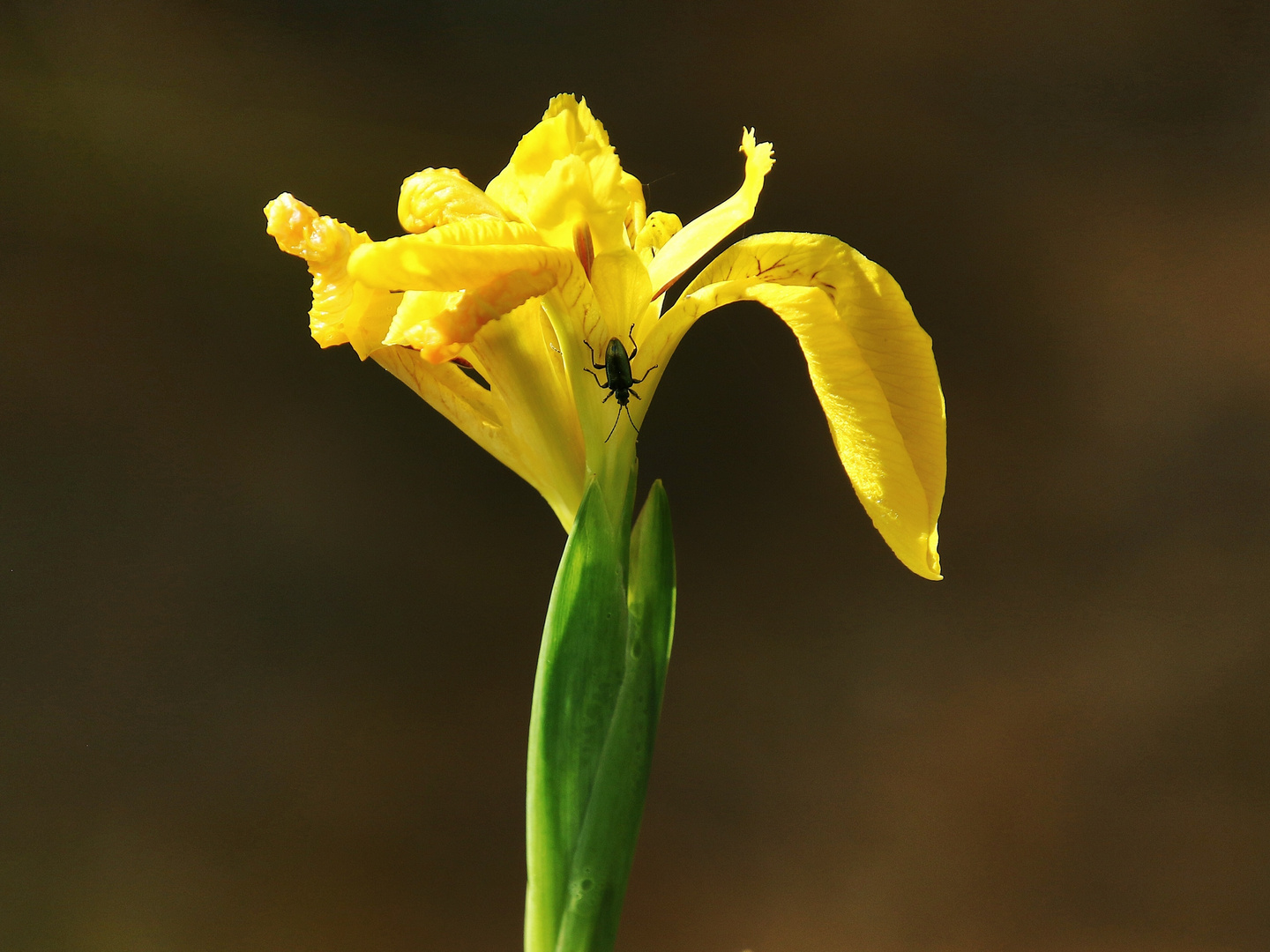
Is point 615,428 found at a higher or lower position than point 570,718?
higher

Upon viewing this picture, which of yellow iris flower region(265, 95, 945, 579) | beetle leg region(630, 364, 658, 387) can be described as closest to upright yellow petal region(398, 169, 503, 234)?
yellow iris flower region(265, 95, 945, 579)

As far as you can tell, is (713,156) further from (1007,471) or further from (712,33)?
(1007,471)

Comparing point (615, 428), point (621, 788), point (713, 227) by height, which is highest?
point (713, 227)

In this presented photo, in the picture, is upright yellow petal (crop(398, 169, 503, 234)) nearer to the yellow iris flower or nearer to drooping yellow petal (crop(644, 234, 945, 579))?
the yellow iris flower

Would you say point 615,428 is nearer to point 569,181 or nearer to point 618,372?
point 618,372

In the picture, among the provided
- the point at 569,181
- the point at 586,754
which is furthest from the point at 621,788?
the point at 569,181

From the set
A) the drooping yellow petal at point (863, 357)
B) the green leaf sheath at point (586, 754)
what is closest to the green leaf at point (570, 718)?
the green leaf sheath at point (586, 754)
